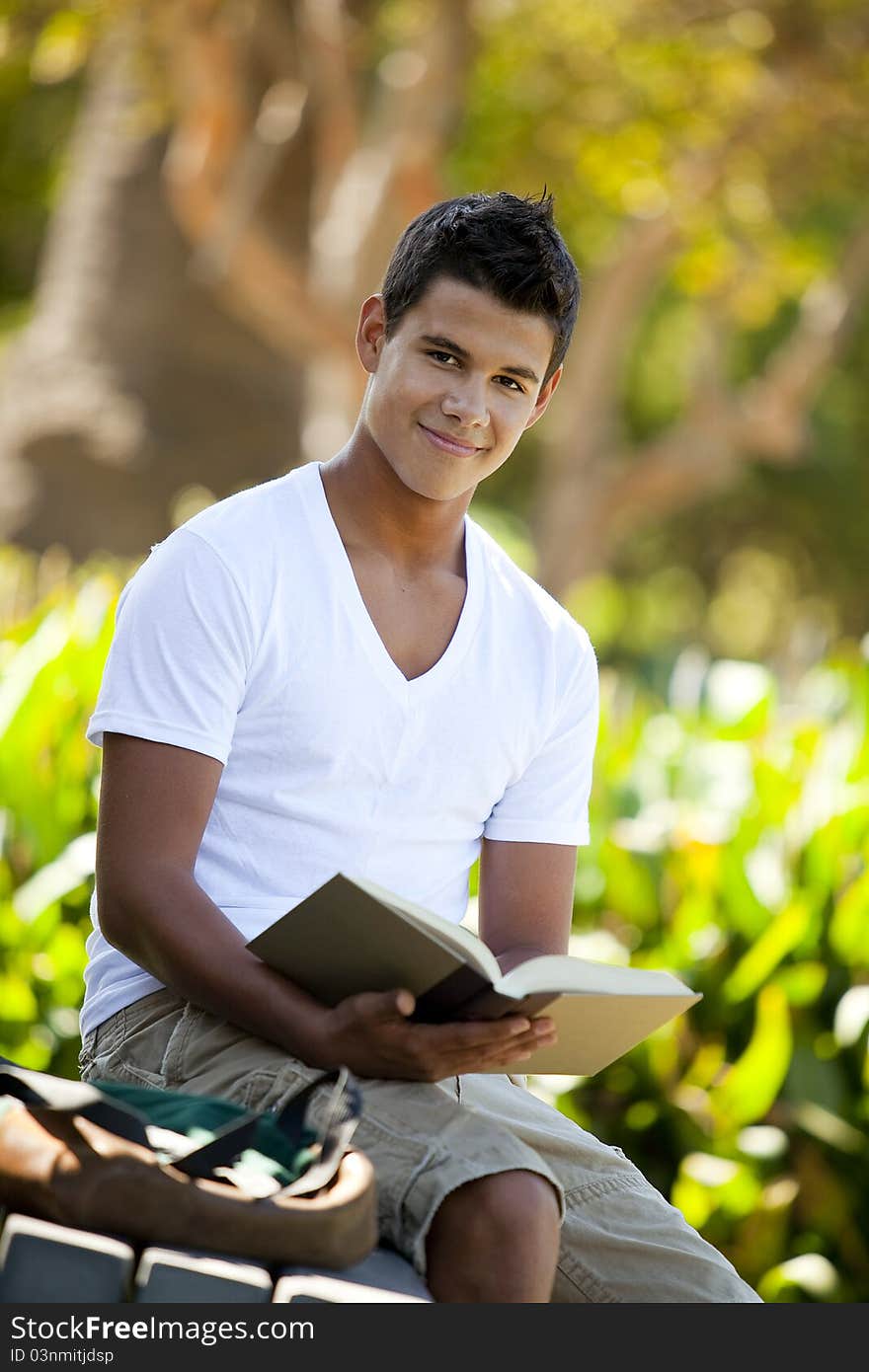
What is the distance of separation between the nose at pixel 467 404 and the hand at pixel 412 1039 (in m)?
0.90

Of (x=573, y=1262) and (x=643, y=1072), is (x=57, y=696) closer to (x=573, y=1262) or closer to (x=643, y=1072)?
(x=643, y=1072)

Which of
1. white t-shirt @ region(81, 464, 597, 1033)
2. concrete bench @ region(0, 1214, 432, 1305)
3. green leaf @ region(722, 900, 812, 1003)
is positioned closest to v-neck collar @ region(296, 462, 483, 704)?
white t-shirt @ region(81, 464, 597, 1033)

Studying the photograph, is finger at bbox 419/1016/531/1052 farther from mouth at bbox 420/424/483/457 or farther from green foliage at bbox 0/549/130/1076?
green foliage at bbox 0/549/130/1076

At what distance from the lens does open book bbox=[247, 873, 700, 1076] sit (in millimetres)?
2107

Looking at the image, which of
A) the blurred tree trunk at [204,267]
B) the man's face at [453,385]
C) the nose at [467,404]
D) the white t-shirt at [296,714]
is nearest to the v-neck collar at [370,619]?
the white t-shirt at [296,714]

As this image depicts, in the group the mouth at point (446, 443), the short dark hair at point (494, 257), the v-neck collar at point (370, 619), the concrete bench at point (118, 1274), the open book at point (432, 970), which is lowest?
the concrete bench at point (118, 1274)

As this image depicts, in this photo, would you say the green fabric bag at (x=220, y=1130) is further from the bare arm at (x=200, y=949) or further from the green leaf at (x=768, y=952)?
the green leaf at (x=768, y=952)

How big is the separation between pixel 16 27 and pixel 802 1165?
6.68 meters

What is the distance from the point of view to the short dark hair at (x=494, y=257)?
262 centimetres

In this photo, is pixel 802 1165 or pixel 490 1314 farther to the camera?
pixel 802 1165

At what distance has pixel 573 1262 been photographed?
2.46 m

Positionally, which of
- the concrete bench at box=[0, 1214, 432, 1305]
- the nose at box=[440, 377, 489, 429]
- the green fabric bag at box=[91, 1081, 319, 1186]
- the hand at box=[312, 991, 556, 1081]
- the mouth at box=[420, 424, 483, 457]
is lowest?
the concrete bench at box=[0, 1214, 432, 1305]

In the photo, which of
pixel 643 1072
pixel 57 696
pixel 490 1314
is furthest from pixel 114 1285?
pixel 57 696

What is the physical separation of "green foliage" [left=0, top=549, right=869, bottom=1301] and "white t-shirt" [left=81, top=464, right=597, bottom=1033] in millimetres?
1169
